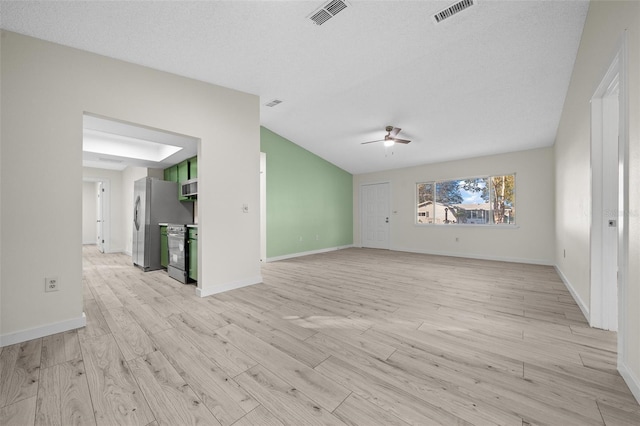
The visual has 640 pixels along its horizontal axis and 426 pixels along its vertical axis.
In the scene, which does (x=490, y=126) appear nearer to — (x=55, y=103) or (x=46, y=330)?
(x=55, y=103)

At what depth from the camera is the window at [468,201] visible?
19.8 ft

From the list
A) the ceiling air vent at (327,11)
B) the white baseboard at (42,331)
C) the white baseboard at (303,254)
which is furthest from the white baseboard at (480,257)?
the white baseboard at (42,331)

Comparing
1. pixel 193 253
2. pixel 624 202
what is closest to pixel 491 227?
pixel 624 202

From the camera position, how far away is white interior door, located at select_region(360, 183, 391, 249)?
7977 mm

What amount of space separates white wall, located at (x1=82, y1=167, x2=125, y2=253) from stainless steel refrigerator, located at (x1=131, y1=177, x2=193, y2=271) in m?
2.94

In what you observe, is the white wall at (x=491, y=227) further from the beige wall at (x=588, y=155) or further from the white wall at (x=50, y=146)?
the white wall at (x=50, y=146)

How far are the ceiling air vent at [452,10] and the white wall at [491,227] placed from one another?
4576mm

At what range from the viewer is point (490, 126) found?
483cm

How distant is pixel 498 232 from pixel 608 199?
13.7 ft

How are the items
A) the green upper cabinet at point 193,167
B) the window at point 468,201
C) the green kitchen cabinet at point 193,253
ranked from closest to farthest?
the green kitchen cabinet at point 193,253, the green upper cabinet at point 193,167, the window at point 468,201

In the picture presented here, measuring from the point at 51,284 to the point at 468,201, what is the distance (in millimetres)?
7556

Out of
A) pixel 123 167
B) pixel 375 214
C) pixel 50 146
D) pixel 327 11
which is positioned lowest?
pixel 375 214

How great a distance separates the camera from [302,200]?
682 centimetres

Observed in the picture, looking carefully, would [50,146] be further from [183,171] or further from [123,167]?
[123,167]
